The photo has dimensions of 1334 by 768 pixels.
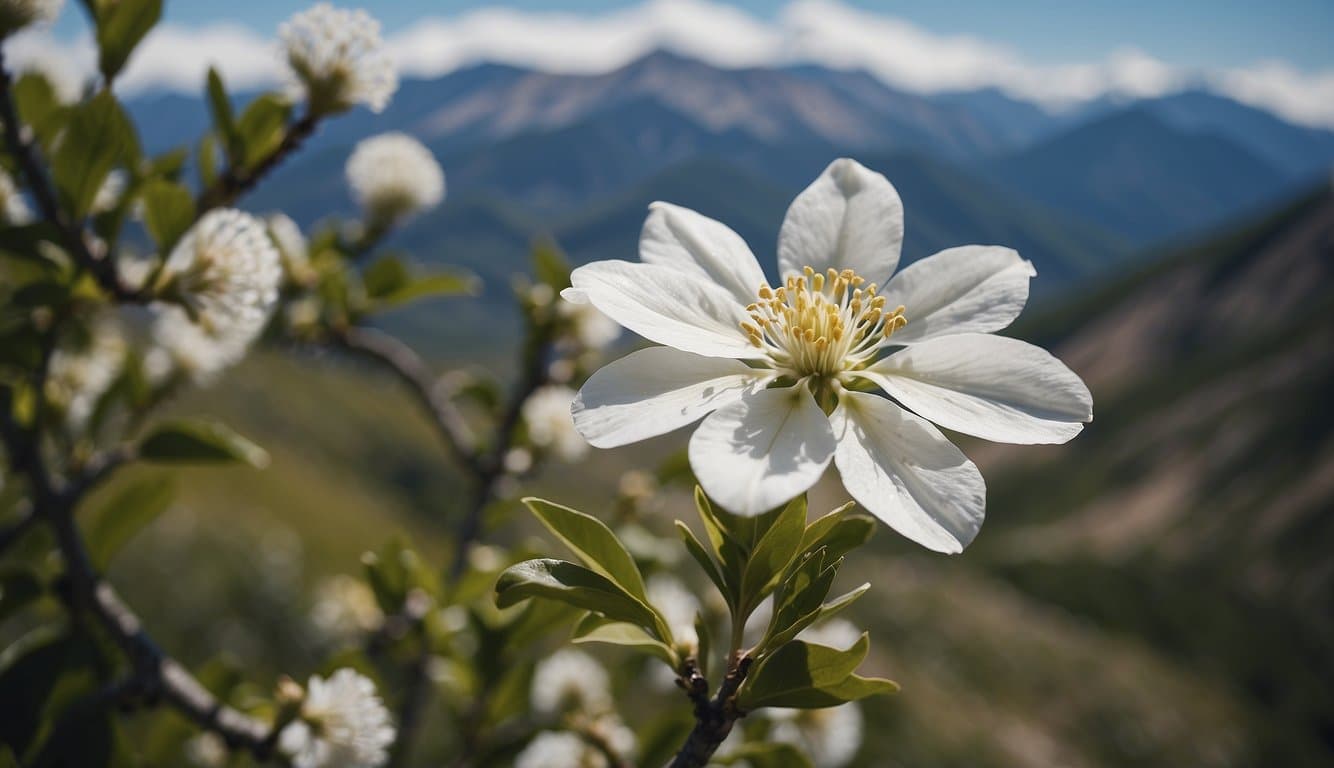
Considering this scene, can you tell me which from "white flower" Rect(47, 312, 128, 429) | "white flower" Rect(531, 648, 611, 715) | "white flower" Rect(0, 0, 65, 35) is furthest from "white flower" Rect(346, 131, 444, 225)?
"white flower" Rect(531, 648, 611, 715)

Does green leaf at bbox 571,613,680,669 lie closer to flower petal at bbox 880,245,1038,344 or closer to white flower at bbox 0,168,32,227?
flower petal at bbox 880,245,1038,344

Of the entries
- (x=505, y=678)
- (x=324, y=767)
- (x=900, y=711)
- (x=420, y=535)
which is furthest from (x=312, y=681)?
(x=420, y=535)

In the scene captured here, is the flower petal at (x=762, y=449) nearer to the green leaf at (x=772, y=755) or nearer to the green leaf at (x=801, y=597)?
the green leaf at (x=801, y=597)

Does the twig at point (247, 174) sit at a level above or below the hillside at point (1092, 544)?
above

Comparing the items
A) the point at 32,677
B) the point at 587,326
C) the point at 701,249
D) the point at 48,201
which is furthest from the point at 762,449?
the point at 587,326

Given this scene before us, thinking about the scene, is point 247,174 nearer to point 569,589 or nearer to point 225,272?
point 225,272

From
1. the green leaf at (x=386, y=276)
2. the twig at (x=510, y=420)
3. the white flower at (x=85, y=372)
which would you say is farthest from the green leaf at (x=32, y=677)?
the green leaf at (x=386, y=276)
